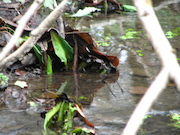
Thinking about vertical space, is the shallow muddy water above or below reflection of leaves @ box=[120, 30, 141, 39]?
above

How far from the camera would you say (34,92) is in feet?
9.33

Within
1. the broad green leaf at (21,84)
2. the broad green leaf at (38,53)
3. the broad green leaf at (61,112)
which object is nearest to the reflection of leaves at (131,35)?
the broad green leaf at (38,53)

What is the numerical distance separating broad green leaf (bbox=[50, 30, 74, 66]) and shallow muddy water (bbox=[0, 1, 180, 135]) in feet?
0.73

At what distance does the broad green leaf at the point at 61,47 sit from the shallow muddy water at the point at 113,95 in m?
0.22

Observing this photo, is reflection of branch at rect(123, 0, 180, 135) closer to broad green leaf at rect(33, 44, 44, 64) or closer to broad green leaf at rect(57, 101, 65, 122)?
broad green leaf at rect(57, 101, 65, 122)

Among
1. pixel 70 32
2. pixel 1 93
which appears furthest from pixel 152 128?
pixel 70 32

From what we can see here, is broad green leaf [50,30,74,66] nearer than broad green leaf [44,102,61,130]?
No

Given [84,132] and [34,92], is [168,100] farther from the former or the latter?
[34,92]

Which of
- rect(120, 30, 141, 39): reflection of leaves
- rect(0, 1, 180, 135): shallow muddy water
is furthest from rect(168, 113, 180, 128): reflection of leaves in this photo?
rect(120, 30, 141, 39): reflection of leaves

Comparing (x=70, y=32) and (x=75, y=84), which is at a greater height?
(x=70, y=32)

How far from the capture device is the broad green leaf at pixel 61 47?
340 cm

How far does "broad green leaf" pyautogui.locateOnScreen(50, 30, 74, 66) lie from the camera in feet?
11.2

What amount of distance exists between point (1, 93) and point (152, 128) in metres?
1.50

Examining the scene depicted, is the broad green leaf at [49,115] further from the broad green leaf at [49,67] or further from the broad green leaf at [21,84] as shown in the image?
the broad green leaf at [49,67]
